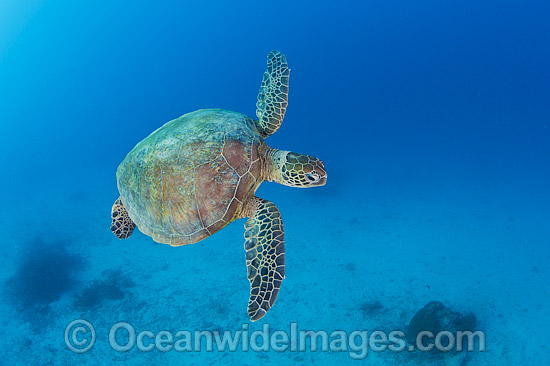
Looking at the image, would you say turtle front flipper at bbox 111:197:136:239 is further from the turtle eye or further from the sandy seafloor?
the sandy seafloor

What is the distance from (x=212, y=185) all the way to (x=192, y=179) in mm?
236

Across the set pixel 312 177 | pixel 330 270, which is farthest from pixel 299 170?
pixel 330 270

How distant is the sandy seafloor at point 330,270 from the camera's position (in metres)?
8.98

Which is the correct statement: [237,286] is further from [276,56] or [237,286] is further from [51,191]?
[51,191]

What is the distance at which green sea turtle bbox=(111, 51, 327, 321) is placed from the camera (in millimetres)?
3590

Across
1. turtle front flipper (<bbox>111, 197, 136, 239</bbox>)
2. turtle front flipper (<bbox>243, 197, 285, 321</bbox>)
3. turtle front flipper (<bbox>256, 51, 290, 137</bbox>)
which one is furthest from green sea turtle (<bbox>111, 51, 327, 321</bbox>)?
turtle front flipper (<bbox>111, 197, 136, 239</bbox>)

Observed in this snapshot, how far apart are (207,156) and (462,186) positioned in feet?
56.5

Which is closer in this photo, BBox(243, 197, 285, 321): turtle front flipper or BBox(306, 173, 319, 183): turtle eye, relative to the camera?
BBox(243, 197, 285, 321): turtle front flipper

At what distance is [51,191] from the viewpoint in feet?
58.7

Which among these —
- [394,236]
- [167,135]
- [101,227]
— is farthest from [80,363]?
[394,236]
